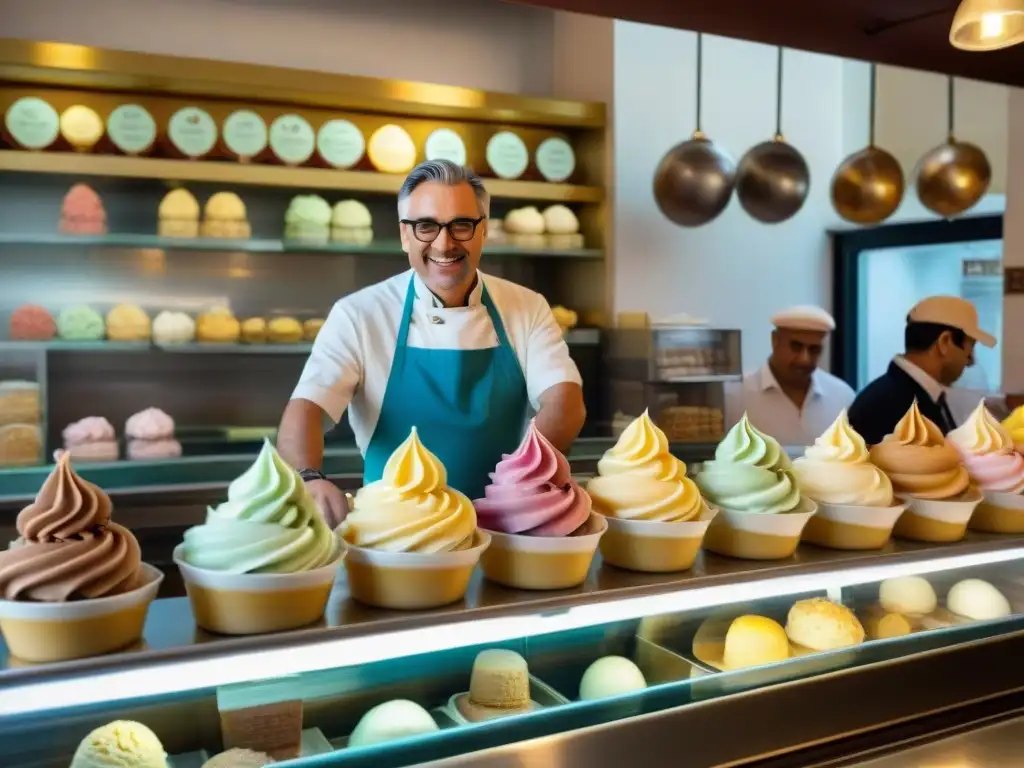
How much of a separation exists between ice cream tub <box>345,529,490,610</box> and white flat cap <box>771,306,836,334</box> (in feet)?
11.3

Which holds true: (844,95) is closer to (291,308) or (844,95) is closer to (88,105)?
(291,308)

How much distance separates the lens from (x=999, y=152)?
17.4 ft

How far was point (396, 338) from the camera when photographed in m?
2.41

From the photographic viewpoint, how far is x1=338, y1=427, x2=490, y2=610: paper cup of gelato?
125cm

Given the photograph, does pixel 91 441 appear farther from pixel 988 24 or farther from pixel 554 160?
pixel 988 24

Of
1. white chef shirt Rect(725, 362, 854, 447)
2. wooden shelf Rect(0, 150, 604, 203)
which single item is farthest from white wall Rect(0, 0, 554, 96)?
white chef shirt Rect(725, 362, 854, 447)

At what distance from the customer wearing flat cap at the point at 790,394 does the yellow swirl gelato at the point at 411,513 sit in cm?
349

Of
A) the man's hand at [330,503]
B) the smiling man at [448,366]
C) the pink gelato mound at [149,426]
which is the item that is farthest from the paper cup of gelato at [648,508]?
the pink gelato mound at [149,426]

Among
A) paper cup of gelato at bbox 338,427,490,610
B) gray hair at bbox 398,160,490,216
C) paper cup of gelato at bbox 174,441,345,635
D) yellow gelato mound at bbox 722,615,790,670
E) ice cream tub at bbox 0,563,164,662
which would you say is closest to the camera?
ice cream tub at bbox 0,563,164,662

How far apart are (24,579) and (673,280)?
4566mm

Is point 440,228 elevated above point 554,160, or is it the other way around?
point 554,160

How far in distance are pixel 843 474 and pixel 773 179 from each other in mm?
3140

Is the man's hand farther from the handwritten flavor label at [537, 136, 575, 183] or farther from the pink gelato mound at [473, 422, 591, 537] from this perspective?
the handwritten flavor label at [537, 136, 575, 183]

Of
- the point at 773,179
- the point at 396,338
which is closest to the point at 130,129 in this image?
the point at 396,338
